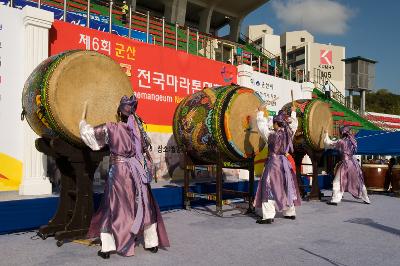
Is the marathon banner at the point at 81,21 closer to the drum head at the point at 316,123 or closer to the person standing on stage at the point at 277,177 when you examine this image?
the drum head at the point at 316,123

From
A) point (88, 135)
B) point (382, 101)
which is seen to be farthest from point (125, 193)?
point (382, 101)

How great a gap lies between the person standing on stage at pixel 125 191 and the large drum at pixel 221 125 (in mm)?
2010

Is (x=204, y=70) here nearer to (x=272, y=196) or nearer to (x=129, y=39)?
(x=129, y=39)

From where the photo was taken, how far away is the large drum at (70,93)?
391 cm

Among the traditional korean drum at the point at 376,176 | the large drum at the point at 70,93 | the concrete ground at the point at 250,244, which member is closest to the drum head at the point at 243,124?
the concrete ground at the point at 250,244

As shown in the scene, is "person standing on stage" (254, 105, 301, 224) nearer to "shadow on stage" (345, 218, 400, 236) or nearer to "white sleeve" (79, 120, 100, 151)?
"shadow on stage" (345, 218, 400, 236)

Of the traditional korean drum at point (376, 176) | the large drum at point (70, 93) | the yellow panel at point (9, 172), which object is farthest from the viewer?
the traditional korean drum at point (376, 176)

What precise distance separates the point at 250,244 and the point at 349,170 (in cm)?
398

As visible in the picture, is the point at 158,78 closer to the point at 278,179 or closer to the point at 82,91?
the point at 278,179

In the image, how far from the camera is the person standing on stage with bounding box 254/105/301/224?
17.5 feet

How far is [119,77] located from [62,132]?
953 millimetres

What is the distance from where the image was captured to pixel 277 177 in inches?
214

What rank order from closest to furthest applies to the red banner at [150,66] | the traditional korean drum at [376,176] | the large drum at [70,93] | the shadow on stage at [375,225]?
the large drum at [70,93], the shadow on stage at [375,225], the red banner at [150,66], the traditional korean drum at [376,176]

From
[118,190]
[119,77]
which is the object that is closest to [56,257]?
[118,190]
